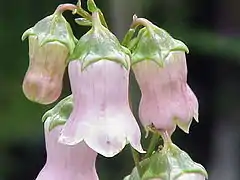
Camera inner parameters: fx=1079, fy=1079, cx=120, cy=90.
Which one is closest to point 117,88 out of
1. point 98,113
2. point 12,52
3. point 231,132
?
point 98,113

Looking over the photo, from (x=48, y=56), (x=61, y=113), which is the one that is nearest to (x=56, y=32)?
(x=48, y=56)

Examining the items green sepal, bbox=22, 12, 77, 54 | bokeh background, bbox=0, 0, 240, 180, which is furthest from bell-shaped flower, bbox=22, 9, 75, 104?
bokeh background, bbox=0, 0, 240, 180

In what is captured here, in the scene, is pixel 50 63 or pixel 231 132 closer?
pixel 50 63

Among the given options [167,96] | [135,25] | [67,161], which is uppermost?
[135,25]

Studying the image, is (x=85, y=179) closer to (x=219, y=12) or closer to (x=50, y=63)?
(x=50, y=63)

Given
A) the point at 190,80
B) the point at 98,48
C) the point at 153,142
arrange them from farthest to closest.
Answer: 1. the point at 190,80
2. the point at 153,142
3. the point at 98,48

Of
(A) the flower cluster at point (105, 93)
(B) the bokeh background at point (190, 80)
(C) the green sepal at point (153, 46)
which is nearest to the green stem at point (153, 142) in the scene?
(A) the flower cluster at point (105, 93)

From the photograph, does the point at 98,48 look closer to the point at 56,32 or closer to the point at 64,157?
the point at 56,32
